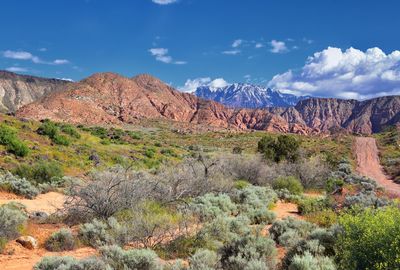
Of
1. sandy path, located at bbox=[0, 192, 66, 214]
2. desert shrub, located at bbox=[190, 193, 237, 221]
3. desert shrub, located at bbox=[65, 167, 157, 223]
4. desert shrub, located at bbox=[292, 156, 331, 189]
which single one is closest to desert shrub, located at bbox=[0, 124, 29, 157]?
sandy path, located at bbox=[0, 192, 66, 214]

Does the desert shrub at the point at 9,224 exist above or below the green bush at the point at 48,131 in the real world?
below

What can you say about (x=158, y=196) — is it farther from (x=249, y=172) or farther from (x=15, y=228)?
(x=249, y=172)

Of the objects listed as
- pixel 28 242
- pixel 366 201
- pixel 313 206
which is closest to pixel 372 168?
pixel 313 206

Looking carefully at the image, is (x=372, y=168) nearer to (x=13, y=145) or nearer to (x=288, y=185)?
(x=288, y=185)

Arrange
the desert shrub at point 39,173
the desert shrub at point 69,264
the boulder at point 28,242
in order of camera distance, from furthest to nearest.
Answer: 1. the desert shrub at point 39,173
2. the boulder at point 28,242
3. the desert shrub at point 69,264

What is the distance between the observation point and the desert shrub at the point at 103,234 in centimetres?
1030

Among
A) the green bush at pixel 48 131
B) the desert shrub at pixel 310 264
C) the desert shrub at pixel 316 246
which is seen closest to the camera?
the desert shrub at pixel 310 264

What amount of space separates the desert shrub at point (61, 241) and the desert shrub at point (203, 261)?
424 cm

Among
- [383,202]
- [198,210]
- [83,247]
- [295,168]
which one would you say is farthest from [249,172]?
[83,247]

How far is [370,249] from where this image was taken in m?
6.56

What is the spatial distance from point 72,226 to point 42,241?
1.91 meters

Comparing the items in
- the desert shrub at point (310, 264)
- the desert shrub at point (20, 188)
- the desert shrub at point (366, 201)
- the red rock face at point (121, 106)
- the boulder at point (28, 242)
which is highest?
the red rock face at point (121, 106)

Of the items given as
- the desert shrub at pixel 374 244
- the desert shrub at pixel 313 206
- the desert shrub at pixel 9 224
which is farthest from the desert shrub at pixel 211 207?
the desert shrub at pixel 374 244

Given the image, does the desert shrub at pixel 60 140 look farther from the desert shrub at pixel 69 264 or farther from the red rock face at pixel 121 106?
the red rock face at pixel 121 106
